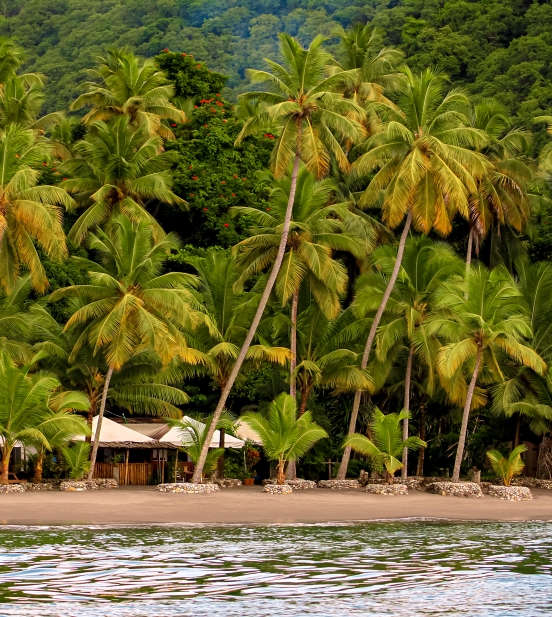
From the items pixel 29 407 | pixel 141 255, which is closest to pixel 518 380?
pixel 141 255

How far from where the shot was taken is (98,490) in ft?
98.0

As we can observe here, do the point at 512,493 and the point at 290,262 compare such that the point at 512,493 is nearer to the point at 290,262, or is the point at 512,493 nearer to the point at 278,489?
the point at 278,489

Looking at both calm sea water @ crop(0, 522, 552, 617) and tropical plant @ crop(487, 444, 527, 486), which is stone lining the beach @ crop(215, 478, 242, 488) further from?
calm sea water @ crop(0, 522, 552, 617)

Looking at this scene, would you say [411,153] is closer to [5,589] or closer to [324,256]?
[324,256]

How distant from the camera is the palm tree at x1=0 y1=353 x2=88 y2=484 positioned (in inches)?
1092

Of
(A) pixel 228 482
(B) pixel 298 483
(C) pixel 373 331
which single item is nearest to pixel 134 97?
(C) pixel 373 331

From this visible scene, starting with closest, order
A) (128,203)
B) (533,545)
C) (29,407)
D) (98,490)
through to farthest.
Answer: (533,545) < (29,407) < (98,490) < (128,203)

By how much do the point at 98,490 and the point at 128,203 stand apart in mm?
11722

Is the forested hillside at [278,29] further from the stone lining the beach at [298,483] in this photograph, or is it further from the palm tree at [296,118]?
the stone lining the beach at [298,483]

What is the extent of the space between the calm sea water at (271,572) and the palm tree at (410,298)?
9.41m

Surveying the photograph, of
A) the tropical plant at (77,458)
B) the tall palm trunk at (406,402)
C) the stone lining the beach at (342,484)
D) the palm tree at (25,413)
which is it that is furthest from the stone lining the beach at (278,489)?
the palm tree at (25,413)

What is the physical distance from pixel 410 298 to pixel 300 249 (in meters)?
4.08

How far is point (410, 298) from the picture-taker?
111 ft

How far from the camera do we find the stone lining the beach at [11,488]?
2762cm
